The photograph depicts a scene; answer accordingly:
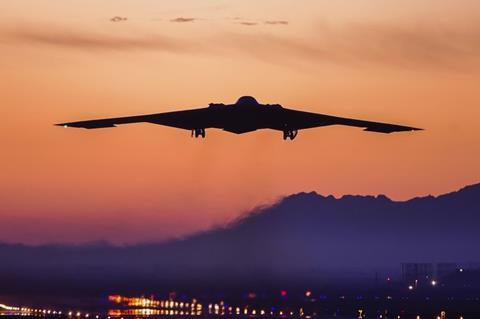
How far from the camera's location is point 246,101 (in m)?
112

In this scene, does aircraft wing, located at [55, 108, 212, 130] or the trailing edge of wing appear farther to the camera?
the trailing edge of wing

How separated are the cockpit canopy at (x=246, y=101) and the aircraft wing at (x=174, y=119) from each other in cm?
301

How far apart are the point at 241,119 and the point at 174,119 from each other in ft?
24.8

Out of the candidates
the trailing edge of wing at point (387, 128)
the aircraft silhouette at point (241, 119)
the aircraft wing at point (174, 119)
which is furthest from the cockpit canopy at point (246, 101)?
the trailing edge of wing at point (387, 128)

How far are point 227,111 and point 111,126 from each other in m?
12.8

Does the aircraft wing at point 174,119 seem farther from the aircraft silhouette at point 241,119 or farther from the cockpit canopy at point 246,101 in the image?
the cockpit canopy at point 246,101

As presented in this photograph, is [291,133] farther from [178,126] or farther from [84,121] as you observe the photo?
[84,121]

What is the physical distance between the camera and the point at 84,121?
389 feet

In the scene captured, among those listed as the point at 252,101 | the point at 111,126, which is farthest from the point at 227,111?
the point at 111,126

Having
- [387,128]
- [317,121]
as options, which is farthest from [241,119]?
[387,128]

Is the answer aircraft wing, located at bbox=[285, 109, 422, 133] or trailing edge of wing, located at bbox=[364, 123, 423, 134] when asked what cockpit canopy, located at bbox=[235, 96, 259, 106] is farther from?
trailing edge of wing, located at bbox=[364, 123, 423, 134]

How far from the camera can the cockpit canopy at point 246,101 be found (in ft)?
366

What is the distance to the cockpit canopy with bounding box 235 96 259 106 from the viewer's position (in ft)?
366

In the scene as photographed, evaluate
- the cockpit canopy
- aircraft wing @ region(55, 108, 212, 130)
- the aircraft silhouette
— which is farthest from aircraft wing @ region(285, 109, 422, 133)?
aircraft wing @ region(55, 108, 212, 130)
